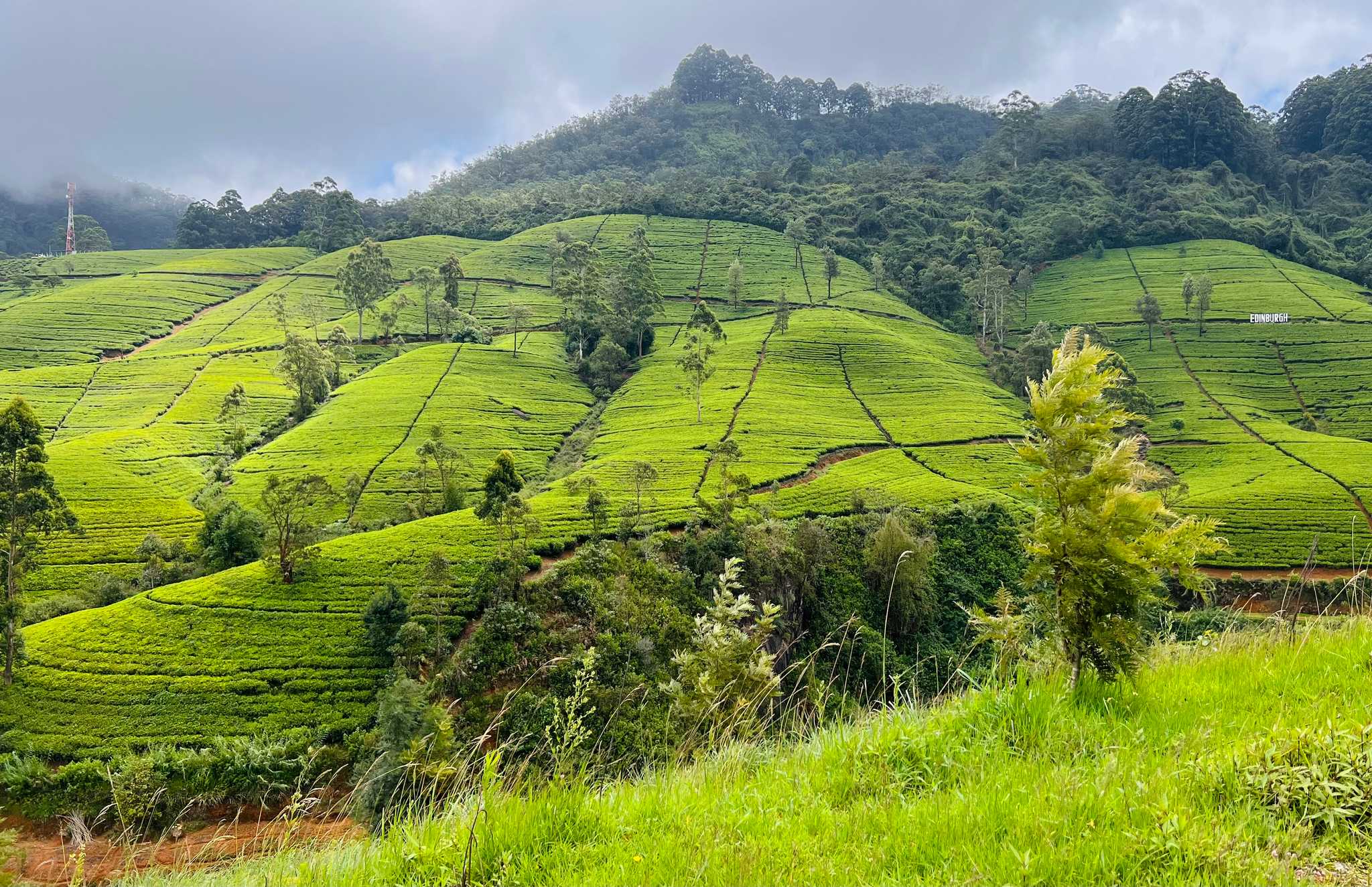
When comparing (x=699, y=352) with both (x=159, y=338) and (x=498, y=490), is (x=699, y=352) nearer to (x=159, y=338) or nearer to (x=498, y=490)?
(x=498, y=490)

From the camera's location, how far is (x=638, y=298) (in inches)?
3716

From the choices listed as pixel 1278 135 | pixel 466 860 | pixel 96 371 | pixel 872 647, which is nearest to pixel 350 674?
pixel 872 647

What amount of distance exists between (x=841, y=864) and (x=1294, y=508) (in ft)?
197

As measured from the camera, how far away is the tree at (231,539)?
3606 centimetres

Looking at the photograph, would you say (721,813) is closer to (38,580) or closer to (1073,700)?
(1073,700)

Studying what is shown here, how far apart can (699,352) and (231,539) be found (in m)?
58.1

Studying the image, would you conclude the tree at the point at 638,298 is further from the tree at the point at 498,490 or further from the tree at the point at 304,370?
the tree at the point at 498,490

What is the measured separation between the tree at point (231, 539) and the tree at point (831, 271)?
90950 mm

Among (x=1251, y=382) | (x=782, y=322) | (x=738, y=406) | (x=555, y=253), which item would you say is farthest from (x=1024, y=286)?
(x=555, y=253)

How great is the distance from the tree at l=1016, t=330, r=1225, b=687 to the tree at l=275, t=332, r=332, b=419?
7272cm

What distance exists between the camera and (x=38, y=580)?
34.4 metres

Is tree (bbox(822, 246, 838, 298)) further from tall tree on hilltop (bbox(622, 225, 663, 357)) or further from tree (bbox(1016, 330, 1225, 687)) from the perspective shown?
tree (bbox(1016, 330, 1225, 687))

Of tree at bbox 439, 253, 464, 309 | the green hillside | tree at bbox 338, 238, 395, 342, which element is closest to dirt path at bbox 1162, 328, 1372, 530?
the green hillside

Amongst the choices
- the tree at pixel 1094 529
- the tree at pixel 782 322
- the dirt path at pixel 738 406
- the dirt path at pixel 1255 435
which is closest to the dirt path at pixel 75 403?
the dirt path at pixel 738 406
